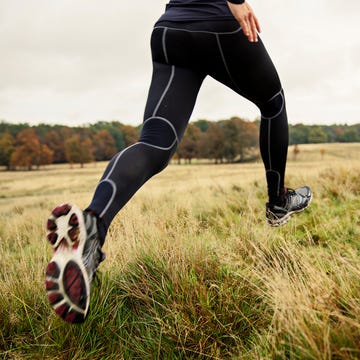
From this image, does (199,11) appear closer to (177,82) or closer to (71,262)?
(177,82)

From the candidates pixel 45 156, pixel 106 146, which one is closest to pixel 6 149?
pixel 45 156

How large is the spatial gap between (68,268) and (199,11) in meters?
1.22

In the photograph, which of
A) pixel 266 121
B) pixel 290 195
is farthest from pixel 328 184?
pixel 266 121

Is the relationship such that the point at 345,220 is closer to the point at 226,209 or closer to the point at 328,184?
the point at 226,209

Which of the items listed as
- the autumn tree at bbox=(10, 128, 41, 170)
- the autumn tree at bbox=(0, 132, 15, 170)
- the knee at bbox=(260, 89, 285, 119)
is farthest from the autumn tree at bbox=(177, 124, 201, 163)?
the knee at bbox=(260, 89, 285, 119)

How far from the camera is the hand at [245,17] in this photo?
1514 mm

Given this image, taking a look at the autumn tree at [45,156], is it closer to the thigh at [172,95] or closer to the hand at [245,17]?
the thigh at [172,95]

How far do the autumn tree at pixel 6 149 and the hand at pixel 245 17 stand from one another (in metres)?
61.7

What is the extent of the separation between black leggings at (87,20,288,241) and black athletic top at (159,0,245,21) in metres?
0.03

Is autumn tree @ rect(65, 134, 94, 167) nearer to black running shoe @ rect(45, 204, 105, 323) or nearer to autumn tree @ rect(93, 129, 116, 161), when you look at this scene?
autumn tree @ rect(93, 129, 116, 161)

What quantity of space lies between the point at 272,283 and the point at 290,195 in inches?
45.7

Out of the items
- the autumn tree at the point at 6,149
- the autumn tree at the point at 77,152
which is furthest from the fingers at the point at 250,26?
the autumn tree at the point at 6,149

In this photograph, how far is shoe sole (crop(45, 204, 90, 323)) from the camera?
1.18 m

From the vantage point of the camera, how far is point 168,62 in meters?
1.72
